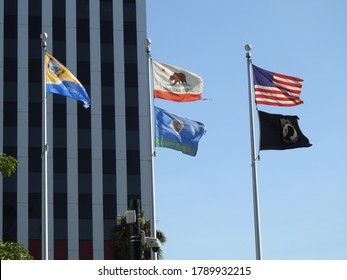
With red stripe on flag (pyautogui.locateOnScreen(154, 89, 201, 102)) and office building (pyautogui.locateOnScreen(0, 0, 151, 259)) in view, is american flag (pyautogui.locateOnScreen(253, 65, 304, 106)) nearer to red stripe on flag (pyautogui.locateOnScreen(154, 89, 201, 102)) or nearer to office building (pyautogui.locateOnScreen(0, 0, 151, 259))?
red stripe on flag (pyautogui.locateOnScreen(154, 89, 201, 102))

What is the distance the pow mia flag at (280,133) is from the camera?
103 feet

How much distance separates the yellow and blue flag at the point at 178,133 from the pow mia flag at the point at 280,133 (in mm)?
2126

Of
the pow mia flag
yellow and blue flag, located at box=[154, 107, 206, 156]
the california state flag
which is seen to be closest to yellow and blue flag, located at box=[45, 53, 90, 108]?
the california state flag

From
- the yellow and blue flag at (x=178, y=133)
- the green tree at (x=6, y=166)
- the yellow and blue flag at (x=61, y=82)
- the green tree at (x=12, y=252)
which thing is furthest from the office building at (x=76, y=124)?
the green tree at (x=12, y=252)

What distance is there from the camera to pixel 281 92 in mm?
31844

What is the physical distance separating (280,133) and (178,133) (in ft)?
11.7

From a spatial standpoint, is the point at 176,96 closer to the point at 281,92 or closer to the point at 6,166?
the point at 281,92

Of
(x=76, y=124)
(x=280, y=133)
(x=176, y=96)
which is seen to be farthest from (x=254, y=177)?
(x=76, y=124)

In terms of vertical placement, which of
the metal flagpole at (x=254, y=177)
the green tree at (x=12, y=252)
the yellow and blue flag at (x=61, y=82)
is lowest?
the green tree at (x=12, y=252)

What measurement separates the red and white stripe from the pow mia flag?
1.61ft

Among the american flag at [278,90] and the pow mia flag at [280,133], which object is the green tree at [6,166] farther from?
the american flag at [278,90]

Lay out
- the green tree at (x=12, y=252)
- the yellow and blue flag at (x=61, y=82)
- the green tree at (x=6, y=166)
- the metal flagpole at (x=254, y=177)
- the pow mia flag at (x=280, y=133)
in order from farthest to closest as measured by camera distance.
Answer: the yellow and blue flag at (x=61, y=82) < the pow mia flag at (x=280, y=133) < the metal flagpole at (x=254, y=177) < the green tree at (x=6, y=166) < the green tree at (x=12, y=252)
